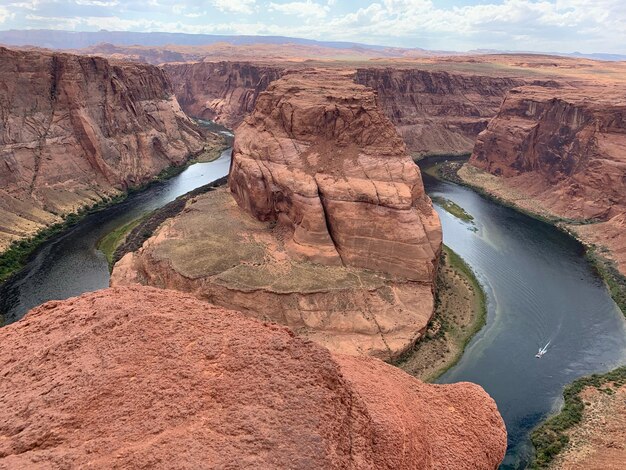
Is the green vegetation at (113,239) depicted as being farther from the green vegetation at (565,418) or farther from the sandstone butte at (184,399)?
the green vegetation at (565,418)

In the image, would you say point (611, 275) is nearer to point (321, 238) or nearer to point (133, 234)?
point (321, 238)

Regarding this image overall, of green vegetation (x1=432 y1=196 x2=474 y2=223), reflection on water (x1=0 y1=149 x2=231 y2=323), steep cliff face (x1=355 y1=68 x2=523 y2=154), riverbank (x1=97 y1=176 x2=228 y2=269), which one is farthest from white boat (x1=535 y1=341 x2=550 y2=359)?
steep cliff face (x1=355 y1=68 x2=523 y2=154)

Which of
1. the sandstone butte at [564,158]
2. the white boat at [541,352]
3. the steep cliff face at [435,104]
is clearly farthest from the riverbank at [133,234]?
the steep cliff face at [435,104]

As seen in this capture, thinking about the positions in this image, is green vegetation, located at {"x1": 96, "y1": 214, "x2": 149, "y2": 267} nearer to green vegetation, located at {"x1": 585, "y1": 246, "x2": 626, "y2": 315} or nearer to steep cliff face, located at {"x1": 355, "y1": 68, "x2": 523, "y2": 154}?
green vegetation, located at {"x1": 585, "y1": 246, "x2": 626, "y2": 315}

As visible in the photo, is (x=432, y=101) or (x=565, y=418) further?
(x=432, y=101)

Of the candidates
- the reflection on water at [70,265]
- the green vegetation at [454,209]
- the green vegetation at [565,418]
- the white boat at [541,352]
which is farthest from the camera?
the green vegetation at [454,209]

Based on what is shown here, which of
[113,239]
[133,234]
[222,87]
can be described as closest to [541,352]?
[133,234]
